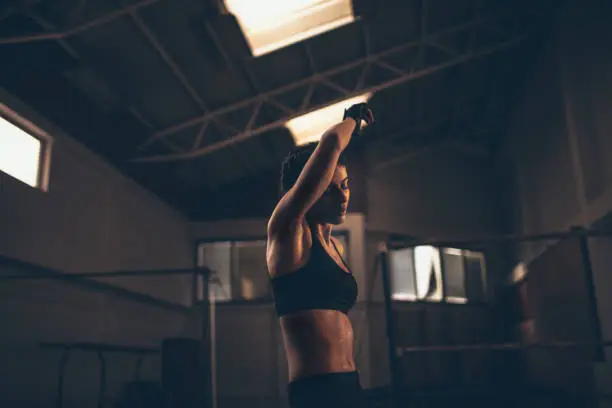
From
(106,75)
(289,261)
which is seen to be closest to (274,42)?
(106,75)

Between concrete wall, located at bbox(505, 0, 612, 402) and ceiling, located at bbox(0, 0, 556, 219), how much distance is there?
688 millimetres

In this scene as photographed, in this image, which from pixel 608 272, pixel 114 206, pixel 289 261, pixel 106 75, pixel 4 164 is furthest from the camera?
pixel 114 206

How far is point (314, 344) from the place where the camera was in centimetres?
134

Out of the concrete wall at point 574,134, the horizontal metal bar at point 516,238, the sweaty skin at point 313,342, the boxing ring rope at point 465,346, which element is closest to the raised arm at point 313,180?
the sweaty skin at point 313,342

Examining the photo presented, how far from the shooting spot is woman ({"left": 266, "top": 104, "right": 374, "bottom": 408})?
1.29 m

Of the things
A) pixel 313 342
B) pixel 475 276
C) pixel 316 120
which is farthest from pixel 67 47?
pixel 475 276

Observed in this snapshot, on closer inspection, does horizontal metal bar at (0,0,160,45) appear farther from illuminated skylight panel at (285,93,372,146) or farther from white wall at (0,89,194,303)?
illuminated skylight panel at (285,93,372,146)

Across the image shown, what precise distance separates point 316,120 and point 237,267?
260 cm

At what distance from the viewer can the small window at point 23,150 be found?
14.6ft

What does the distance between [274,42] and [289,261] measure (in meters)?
4.42

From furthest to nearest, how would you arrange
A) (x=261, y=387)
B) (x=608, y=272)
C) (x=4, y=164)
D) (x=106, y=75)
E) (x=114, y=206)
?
1. (x=261, y=387)
2. (x=114, y=206)
3. (x=608, y=272)
4. (x=106, y=75)
5. (x=4, y=164)

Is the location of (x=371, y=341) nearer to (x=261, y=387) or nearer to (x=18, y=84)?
(x=261, y=387)

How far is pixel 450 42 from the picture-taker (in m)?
6.88

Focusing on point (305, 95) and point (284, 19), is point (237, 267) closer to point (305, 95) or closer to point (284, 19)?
point (305, 95)
